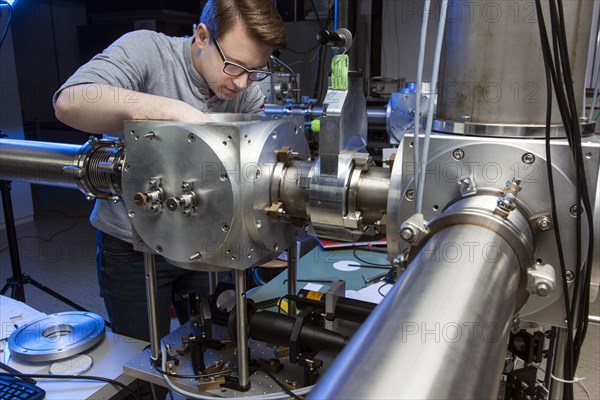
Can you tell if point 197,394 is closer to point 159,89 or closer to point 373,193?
point 373,193

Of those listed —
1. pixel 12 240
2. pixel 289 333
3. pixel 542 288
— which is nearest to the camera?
pixel 542 288

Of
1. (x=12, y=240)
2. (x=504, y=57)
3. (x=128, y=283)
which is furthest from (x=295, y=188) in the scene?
(x=12, y=240)

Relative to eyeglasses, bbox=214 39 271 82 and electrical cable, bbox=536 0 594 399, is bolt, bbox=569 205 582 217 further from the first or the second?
eyeglasses, bbox=214 39 271 82

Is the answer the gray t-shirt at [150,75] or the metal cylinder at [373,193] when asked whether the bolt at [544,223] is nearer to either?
the metal cylinder at [373,193]

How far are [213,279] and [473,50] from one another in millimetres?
718

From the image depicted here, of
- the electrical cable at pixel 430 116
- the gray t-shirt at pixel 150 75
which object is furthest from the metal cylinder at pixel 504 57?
the gray t-shirt at pixel 150 75

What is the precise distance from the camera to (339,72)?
661 millimetres

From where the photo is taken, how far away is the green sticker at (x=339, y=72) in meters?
0.66

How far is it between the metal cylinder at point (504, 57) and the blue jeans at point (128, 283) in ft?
2.82

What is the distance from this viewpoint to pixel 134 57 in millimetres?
1023

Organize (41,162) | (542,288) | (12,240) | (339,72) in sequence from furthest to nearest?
(12,240), (41,162), (339,72), (542,288)

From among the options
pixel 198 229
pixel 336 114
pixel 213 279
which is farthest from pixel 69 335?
pixel 336 114

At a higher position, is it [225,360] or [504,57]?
[504,57]

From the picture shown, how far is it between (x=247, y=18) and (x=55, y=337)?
84 cm
